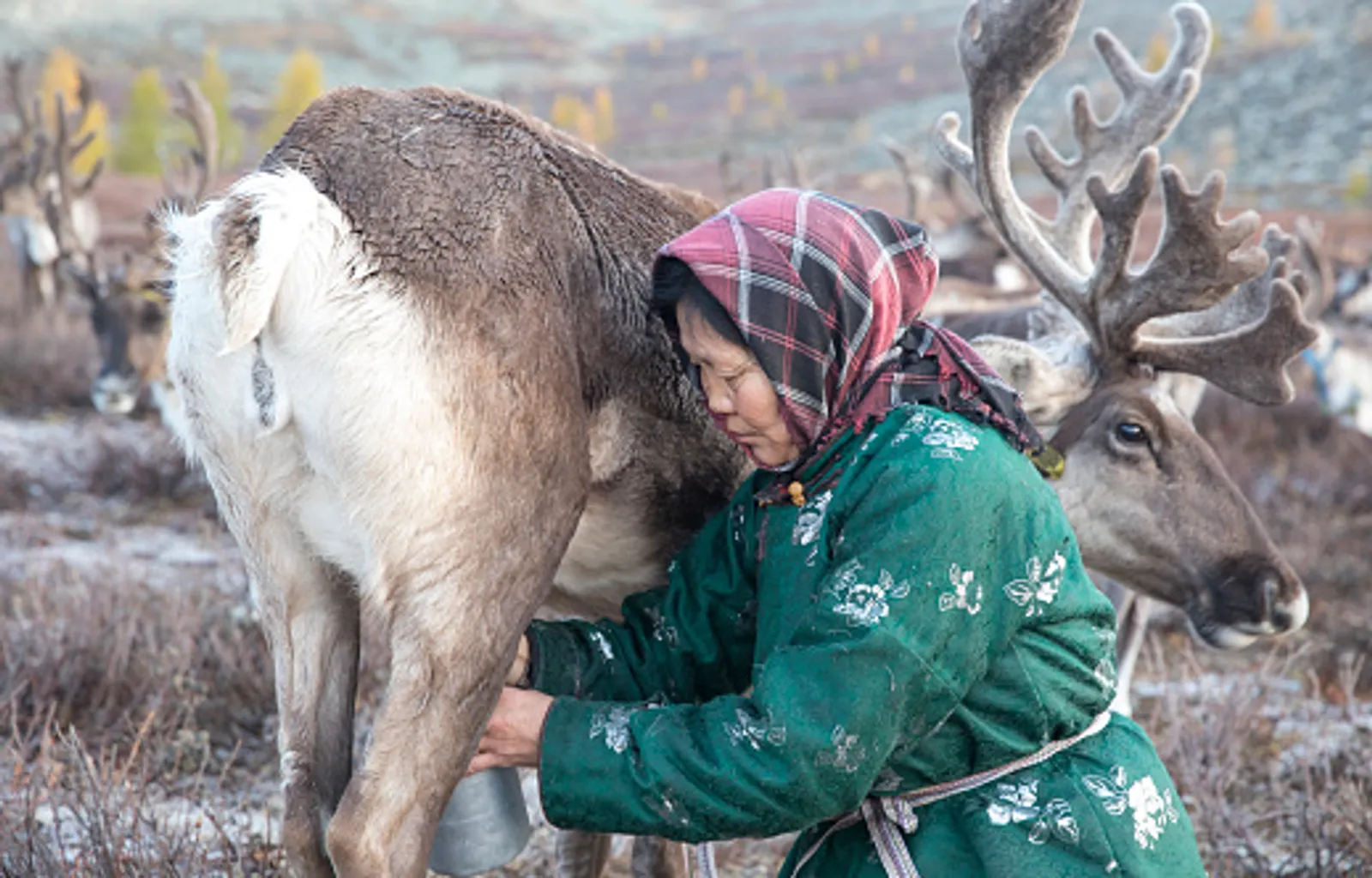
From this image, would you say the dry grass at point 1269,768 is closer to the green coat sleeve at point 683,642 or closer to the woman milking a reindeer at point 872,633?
the woman milking a reindeer at point 872,633

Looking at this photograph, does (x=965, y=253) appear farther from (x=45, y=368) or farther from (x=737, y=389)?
(x=45, y=368)

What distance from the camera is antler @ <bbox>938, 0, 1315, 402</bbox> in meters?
2.97

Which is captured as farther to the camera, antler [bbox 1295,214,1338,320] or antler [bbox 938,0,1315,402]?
antler [bbox 1295,214,1338,320]

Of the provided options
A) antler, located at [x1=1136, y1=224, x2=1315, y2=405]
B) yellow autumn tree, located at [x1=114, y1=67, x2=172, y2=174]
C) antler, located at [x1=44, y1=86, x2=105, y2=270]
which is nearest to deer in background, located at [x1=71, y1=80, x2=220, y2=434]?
antler, located at [x1=44, y1=86, x2=105, y2=270]

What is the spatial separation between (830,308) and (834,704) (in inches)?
21.1

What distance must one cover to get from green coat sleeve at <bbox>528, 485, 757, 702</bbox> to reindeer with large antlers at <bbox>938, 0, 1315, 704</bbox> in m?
1.26

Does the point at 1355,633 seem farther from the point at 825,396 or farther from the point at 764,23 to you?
the point at 764,23

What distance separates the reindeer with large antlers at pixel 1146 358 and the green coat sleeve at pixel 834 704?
1520 millimetres

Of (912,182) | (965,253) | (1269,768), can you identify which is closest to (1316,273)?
(965,253)

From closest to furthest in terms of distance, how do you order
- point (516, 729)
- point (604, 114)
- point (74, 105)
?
A: point (516, 729)
point (74, 105)
point (604, 114)

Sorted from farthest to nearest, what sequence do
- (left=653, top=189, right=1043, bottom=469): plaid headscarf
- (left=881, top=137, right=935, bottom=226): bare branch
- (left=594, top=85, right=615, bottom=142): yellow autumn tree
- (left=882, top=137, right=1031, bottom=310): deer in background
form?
1. (left=594, top=85, right=615, bottom=142): yellow autumn tree
2. (left=881, top=137, right=935, bottom=226): bare branch
3. (left=882, top=137, right=1031, bottom=310): deer in background
4. (left=653, top=189, right=1043, bottom=469): plaid headscarf

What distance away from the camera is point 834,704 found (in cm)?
157

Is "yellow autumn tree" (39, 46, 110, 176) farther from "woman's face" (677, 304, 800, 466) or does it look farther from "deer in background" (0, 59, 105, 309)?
"woman's face" (677, 304, 800, 466)

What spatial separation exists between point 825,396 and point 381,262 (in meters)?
0.68
